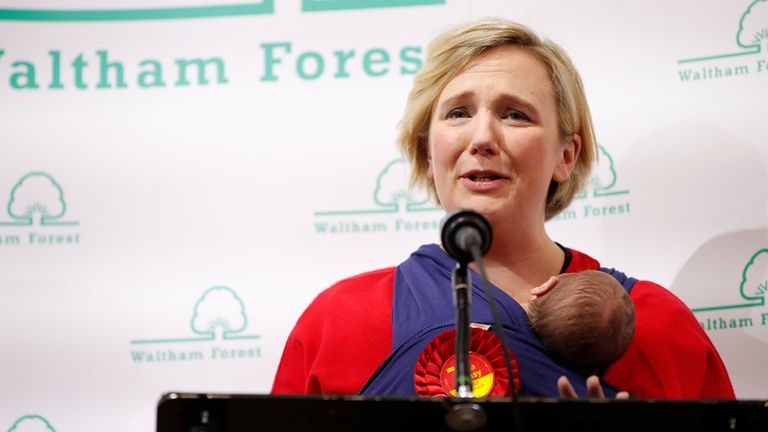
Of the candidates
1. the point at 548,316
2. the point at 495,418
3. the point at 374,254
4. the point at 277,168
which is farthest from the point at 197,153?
the point at 495,418

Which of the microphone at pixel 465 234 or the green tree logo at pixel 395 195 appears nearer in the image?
the microphone at pixel 465 234

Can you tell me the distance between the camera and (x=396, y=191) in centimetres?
301

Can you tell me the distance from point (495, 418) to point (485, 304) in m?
0.84

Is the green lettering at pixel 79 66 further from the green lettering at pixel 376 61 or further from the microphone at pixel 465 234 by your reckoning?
the microphone at pixel 465 234

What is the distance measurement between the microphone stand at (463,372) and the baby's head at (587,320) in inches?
21.0

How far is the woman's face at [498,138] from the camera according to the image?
93.7 inches

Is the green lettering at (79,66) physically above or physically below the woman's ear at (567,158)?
above

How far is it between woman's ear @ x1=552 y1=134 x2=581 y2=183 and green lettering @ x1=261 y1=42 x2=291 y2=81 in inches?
38.2

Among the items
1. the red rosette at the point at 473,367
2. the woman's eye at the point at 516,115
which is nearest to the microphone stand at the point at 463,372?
the red rosette at the point at 473,367

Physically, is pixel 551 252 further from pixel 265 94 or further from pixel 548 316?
pixel 265 94

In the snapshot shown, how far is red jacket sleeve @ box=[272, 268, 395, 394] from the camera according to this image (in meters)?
2.28

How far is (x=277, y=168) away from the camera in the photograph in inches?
120

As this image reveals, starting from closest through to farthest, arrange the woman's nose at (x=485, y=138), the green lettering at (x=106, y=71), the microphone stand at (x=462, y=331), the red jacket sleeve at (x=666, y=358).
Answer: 1. the microphone stand at (x=462, y=331)
2. the red jacket sleeve at (x=666, y=358)
3. the woman's nose at (x=485, y=138)
4. the green lettering at (x=106, y=71)

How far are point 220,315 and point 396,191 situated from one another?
611 millimetres
